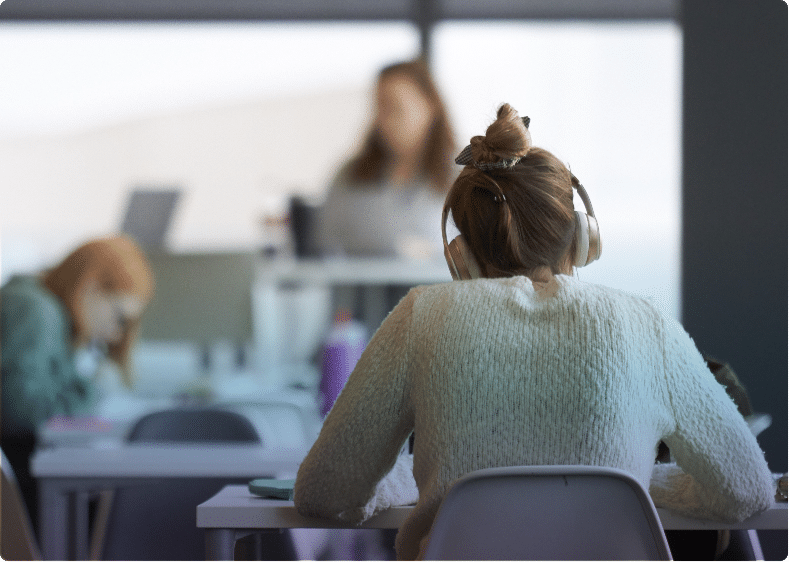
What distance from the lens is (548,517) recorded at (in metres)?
0.85

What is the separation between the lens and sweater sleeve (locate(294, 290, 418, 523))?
3.03 feet

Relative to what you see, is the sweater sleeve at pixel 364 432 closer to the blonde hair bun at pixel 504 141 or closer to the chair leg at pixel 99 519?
the blonde hair bun at pixel 504 141

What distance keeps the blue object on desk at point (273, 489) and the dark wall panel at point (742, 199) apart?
1.89 metres

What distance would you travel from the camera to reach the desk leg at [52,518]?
1.52m

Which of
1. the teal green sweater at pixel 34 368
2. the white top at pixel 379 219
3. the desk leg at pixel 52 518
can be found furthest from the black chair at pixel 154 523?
the white top at pixel 379 219

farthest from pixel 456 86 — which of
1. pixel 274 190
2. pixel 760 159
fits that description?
pixel 760 159

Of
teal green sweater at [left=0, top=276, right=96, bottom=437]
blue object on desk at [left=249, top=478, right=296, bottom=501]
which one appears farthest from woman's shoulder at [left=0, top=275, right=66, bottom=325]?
blue object on desk at [left=249, top=478, right=296, bottom=501]

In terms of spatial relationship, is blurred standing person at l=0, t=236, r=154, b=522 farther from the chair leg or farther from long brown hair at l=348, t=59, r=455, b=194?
long brown hair at l=348, t=59, r=455, b=194

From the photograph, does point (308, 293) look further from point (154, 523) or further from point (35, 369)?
point (154, 523)

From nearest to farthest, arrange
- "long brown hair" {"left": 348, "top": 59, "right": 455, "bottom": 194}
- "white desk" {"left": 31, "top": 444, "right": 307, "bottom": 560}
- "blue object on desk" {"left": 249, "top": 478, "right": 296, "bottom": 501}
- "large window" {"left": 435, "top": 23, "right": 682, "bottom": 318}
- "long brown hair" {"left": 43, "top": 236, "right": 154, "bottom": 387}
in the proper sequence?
"blue object on desk" {"left": 249, "top": 478, "right": 296, "bottom": 501} → "white desk" {"left": 31, "top": 444, "right": 307, "bottom": 560} → "long brown hair" {"left": 43, "top": 236, "right": 154, "bottom": 387} → "long brown hair" {"left": 348, "top": 59, "right": 455, "bottom": 194} → "large window" {"left": 435, "top": 23, "right": 682, "bottom": 318}

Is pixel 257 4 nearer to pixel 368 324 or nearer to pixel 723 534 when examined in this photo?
pixel 368 324

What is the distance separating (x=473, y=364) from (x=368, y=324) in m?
2.50

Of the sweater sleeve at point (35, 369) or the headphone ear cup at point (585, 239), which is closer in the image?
the headphone ear cup at point (585, 239)

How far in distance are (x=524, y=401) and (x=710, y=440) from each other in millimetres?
216
